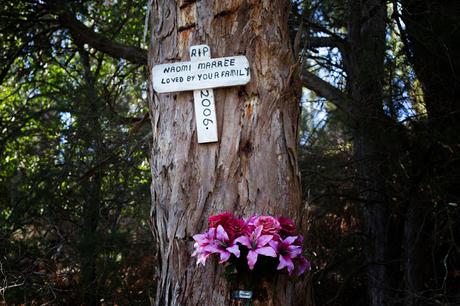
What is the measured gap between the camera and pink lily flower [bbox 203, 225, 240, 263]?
2270mm

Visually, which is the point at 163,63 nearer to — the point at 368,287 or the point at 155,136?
the point at 155,136

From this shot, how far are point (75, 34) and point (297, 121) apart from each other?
4053mm

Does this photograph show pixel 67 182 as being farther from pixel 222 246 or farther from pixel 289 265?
pixel 289 265

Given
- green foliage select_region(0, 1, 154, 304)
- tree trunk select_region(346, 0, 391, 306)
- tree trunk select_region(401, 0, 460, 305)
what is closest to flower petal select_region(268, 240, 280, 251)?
tree trunk select_region(401, 0, 460, 305)

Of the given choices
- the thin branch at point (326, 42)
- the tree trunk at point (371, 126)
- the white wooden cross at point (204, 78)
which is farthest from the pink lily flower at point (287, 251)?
the thin branch at point (326, 42)

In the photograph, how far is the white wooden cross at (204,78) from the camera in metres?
2.57

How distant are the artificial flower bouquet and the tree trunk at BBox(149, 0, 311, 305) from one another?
142 millimetres

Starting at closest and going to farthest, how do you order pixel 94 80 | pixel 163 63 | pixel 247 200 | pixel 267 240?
pixel 267 240 → pixel 247 200 → pixel 163 63 → pixel 94 80

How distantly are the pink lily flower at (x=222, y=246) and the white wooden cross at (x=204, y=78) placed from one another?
455mm

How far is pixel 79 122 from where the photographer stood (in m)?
5.79

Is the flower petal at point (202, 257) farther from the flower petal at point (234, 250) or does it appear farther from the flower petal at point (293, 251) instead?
the flower petal at point (293, 251)

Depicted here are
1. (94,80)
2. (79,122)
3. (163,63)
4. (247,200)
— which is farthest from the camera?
(94,80)

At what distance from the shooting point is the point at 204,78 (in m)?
2.61

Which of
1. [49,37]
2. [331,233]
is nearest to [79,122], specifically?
[49,37]
